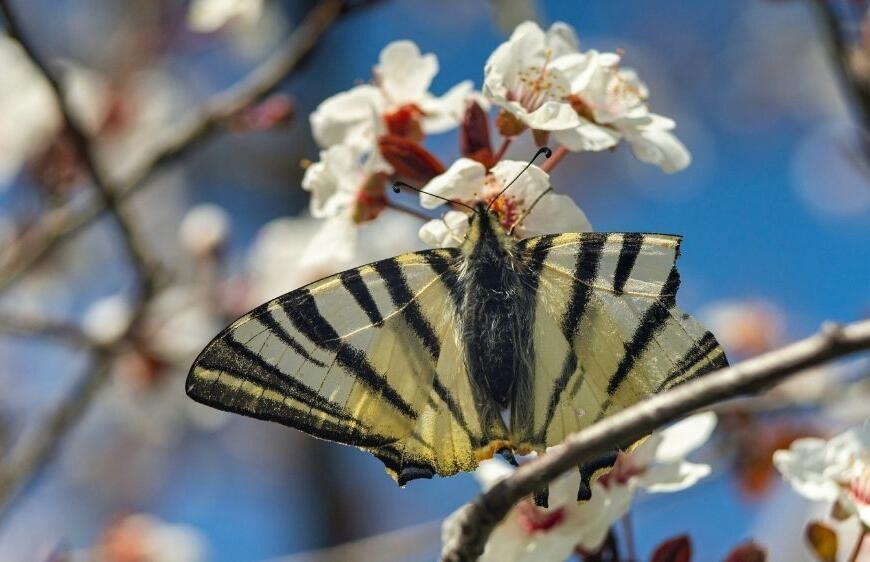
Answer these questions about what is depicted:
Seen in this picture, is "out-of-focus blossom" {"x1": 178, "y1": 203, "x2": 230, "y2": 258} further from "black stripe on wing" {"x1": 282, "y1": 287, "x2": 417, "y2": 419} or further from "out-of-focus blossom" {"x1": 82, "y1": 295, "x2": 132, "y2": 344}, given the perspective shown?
"black stripe on wing" {"x1": 282, "y1": 287, "x2": 417, "y2": 419}

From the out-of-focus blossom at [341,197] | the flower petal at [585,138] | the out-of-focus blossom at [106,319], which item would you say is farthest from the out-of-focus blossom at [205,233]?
the flower petal at [585,138]

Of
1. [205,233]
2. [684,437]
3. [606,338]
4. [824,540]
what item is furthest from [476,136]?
[205,233]

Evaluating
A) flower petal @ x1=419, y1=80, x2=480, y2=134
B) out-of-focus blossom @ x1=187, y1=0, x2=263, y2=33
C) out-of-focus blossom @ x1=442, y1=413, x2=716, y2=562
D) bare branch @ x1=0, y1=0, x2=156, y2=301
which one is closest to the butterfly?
out-of-focus blossom @ x1=442, y1=413, x2=716, y2=562

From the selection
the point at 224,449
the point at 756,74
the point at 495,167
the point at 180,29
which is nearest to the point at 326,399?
the point at 495,167

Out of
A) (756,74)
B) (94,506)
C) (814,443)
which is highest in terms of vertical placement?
(814,443)

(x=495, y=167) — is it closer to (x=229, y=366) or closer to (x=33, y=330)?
(x=229, y=366)

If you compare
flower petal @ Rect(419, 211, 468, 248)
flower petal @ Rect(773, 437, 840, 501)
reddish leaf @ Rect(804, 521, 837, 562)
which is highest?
flower petal @ Rect(419, 211, 468, 248)

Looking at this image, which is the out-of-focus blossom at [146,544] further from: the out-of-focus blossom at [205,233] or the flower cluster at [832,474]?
the flower cluster at [832,474]
